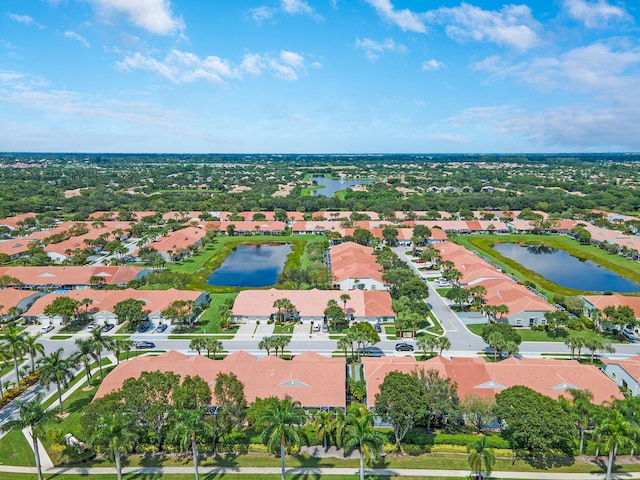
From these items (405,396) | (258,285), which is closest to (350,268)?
(258,285)

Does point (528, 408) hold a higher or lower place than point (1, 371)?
higher

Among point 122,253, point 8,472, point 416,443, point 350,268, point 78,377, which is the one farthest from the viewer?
point 122,253

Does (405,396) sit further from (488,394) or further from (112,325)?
(112,325)

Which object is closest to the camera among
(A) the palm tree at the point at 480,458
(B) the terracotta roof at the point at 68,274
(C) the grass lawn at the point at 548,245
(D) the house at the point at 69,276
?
(A) the palm tree at the point at 480,458

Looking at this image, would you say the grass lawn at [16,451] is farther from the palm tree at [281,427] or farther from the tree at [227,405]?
the palm tree at [281,427]

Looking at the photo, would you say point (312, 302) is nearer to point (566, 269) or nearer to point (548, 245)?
point (566, 269)

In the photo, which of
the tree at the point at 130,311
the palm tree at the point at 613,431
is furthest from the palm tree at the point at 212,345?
the palm tree at the point at 613,431

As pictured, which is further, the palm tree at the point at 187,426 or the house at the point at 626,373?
the house at the point at 626,373
